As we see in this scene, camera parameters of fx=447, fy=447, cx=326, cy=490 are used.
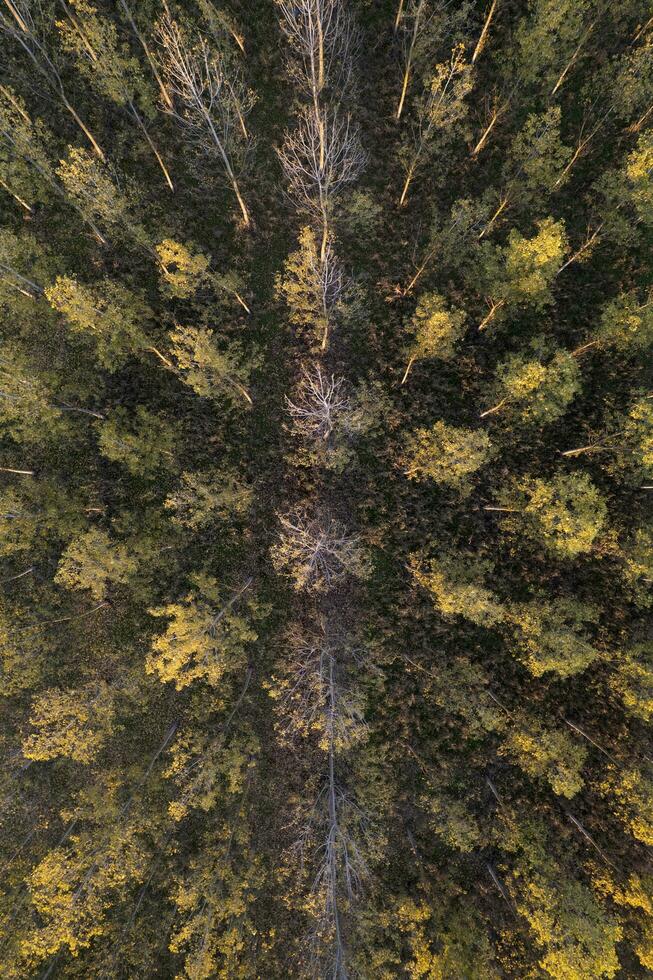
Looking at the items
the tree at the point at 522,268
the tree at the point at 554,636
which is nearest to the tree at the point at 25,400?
the tree at the point at 522,268

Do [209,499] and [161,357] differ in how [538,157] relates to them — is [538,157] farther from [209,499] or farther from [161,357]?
[209,499]

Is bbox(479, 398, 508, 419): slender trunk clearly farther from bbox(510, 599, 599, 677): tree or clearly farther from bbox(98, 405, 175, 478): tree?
bbox(98, 405, 175, 478): tree

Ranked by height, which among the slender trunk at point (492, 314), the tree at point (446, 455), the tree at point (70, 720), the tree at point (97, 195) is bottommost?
the tree at point (70, 720)

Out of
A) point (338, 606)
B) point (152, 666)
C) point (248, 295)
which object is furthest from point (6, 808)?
point (248, 295)

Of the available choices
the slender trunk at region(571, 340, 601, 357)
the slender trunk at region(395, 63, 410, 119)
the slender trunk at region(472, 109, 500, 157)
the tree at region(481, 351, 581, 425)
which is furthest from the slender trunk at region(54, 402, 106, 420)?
the slender trunk at region(571, 340, 601, 357)

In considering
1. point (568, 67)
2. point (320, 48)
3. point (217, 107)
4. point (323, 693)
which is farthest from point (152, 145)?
point (323, 693)

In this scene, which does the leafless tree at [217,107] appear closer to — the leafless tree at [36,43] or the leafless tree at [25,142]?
the leafless tree at [36,43]

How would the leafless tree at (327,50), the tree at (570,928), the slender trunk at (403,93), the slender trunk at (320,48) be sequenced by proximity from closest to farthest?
the slender trunk at (320,48), the leafless tree at (327,50), the tree at (570,928), the slender trunk at (403,93)

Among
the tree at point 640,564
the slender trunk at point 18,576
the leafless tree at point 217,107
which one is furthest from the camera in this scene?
the slender trunk at point 18,576

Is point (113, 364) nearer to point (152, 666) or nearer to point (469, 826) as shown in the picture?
point (152, 666)
